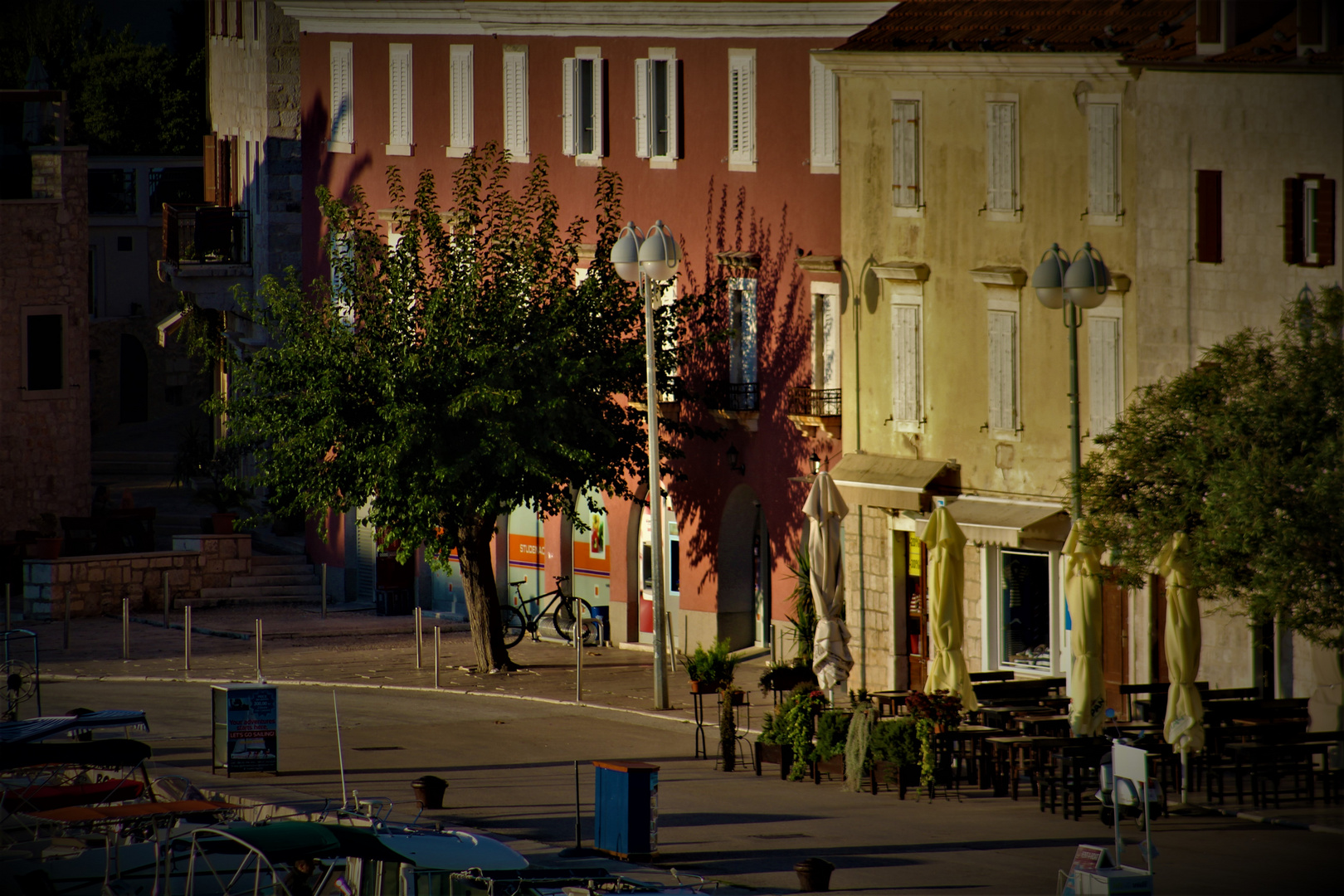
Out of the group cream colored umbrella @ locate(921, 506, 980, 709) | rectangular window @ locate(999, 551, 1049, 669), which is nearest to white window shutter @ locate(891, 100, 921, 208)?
rectangular window @ locate(999, 551, 1049, 669)

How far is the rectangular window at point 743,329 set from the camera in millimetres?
36906

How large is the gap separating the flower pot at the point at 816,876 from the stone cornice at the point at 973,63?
13139 mm

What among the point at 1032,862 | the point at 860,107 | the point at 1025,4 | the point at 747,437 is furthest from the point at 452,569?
the point at 1032,862

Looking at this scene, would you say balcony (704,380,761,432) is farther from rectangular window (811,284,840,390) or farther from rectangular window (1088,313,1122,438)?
rectangular window (1088,313,1122,438)

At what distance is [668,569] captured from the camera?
39.1 meters

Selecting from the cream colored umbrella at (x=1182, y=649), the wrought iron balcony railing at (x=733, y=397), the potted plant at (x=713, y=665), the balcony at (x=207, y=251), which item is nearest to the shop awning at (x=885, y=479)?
the wrought iron balcony railing at (x=733, y=397)

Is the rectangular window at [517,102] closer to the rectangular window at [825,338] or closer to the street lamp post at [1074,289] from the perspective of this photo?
the rectangular window at [825,338]

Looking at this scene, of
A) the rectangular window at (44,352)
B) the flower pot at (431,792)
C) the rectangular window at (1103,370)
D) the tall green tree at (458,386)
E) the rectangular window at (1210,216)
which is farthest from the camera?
the rectangular window at (44,352)

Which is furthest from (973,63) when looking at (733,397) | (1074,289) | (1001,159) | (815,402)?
(733,397)

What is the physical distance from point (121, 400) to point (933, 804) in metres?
47.1

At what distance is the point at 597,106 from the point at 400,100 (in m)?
5.89

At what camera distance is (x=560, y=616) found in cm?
4031

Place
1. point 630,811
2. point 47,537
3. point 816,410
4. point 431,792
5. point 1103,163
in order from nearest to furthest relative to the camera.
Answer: point 630,811, point 431,792, point 1103,163, point 816,410, point 47,537

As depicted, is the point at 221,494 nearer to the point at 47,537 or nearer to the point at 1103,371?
the point at 47,537
